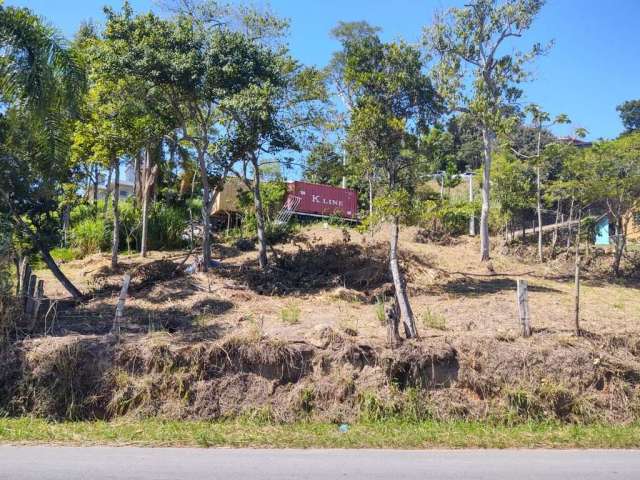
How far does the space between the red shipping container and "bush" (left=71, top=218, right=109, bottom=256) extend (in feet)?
23.4

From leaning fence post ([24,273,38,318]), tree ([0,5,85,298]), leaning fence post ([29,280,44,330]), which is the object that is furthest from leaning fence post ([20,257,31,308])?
tree ([0,5,85,298])

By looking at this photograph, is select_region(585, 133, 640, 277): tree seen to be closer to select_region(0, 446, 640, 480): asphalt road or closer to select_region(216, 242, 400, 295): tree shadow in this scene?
select_region(216, 242, 400, 295): tree shadow

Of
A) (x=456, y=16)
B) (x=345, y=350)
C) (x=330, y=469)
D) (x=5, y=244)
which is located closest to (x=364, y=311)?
(x=345, y=350)

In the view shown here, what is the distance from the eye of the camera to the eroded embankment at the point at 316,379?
8703 millimetres

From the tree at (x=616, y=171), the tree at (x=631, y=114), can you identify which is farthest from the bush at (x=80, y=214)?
the tree at (x=631, y=114)

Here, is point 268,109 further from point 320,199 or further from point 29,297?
point 320,199

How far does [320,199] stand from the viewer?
24969mm

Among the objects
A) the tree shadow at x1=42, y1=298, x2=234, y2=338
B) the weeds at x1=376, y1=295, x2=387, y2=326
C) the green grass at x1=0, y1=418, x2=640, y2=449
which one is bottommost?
the green grass at x1=0, y1=418, x2=640, y2=449

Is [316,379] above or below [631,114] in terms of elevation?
below

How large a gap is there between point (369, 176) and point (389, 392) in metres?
6.37

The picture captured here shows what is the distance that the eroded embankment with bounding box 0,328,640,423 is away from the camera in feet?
28.6

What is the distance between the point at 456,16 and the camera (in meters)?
16.4

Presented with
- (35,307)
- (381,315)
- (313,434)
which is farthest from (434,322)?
(35,307)

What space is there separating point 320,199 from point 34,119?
14.9m
